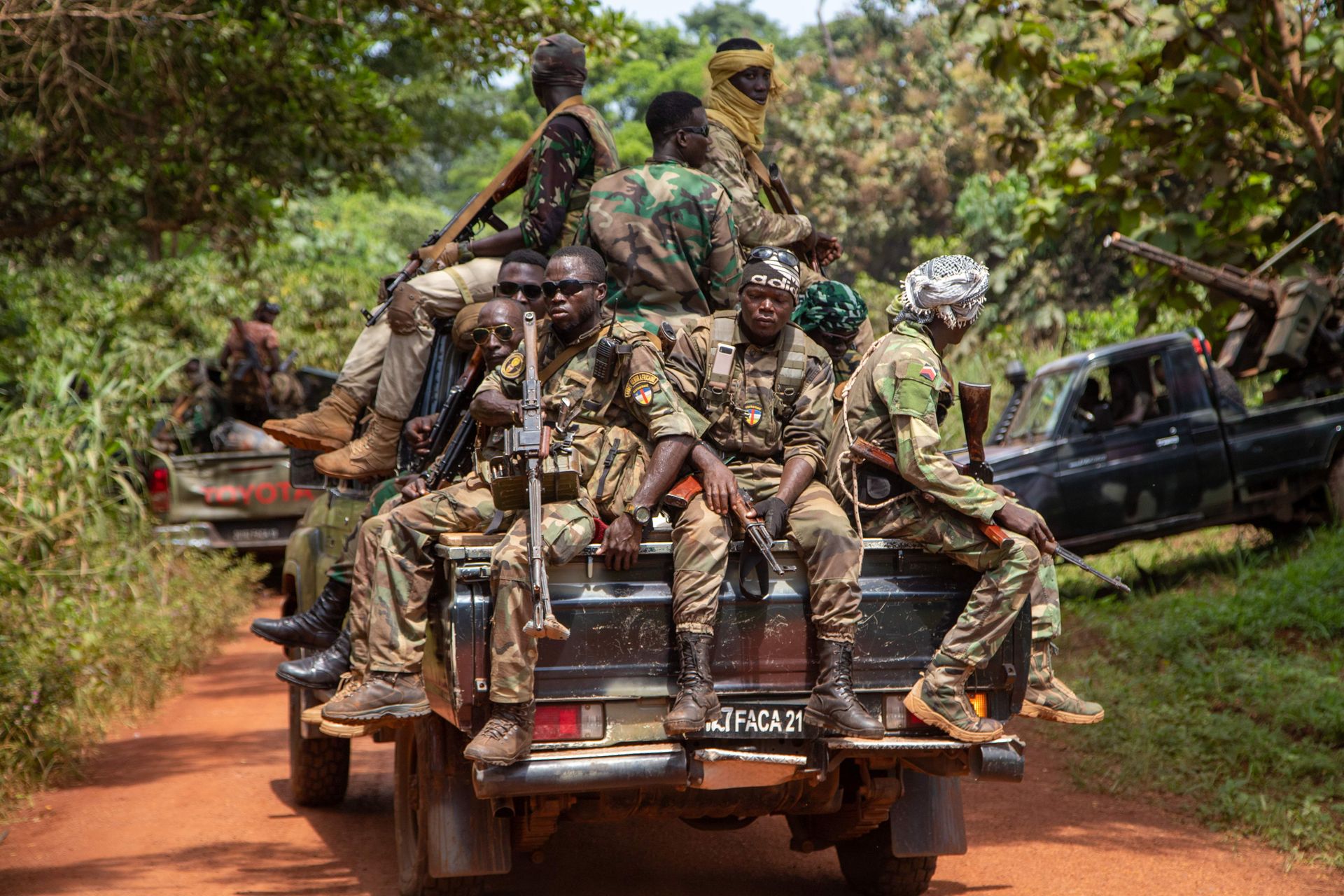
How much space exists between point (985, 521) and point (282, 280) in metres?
16.2

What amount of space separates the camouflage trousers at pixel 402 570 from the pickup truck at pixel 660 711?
0.25 ft

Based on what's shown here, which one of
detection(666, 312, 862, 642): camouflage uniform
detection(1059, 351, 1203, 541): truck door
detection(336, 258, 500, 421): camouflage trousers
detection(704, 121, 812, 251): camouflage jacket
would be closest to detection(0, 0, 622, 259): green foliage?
detection(336, 258, 500, 421): camouflage trousers

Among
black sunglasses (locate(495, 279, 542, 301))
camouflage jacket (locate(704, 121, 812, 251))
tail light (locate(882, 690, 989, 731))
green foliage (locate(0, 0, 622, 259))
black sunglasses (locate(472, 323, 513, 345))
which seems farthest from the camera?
green foliage (locate(0, 0, 622, 259))

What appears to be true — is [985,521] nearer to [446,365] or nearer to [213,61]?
[446,365]

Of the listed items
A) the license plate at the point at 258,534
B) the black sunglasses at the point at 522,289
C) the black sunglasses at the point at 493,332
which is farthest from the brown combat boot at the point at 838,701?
the license plate at the point at 258,534

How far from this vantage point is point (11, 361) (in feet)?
36.9

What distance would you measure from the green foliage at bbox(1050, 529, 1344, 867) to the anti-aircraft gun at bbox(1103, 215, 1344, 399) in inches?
51.3

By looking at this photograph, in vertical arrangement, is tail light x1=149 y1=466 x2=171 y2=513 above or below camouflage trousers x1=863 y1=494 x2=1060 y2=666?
below

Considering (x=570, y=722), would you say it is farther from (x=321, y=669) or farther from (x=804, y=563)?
(x=321, y=669)

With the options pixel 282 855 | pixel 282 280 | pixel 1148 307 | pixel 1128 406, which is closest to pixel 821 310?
pixel 282 855

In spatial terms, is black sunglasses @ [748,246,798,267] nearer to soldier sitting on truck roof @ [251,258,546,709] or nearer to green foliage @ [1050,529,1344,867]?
soldier sitting on truck roof @ [251,258,546,709]

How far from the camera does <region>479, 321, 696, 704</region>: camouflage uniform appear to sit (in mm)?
4340

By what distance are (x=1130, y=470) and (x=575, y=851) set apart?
552cm

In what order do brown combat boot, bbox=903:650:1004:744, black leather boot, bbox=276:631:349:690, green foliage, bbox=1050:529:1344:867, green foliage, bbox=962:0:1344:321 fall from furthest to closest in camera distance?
green foliage, bbox=962:0:1344:321
green foliage, bbox=1050:529:1344:867
black leather boot, bbox=276:631:349:690
brown combat boot, bbox=903:650:1004:744
